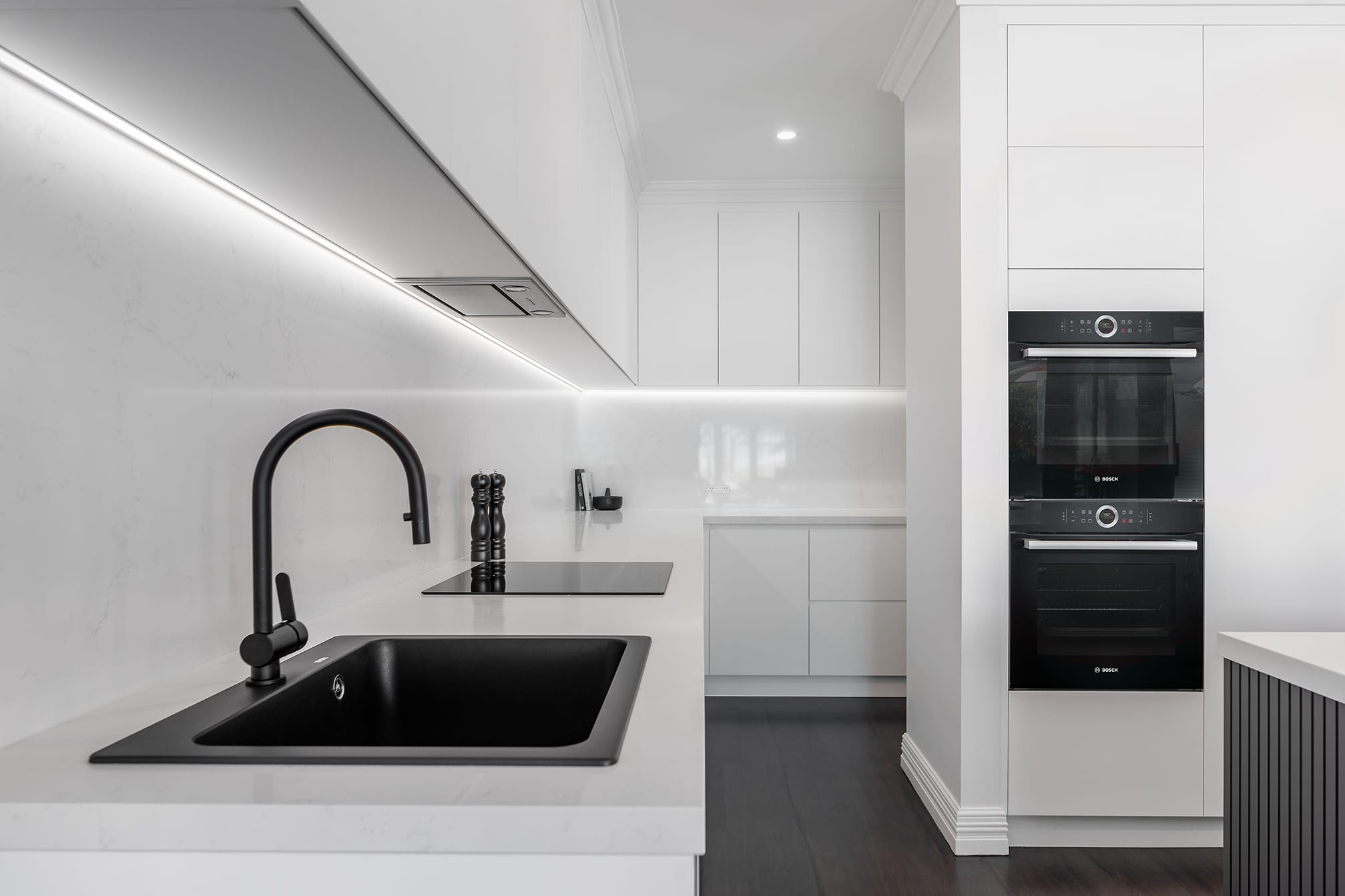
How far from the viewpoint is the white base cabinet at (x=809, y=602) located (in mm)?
3709

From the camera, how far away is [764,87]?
2.84m

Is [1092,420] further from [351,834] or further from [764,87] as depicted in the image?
[351,834]

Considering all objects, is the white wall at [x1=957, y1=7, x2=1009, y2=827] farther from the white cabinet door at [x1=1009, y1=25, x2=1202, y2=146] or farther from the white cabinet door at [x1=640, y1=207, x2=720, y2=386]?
the white cabinet door at [x1=640, y1=207, x2=720, y2=386]

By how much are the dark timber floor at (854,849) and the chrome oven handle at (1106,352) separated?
1.52 meters

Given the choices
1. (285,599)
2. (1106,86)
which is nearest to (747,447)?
(1106,86)

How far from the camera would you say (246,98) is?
0.74 m

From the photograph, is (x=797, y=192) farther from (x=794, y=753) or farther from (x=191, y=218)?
(x=191, y=218)

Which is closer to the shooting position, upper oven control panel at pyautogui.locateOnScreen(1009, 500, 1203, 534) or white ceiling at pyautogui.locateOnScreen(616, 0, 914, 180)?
upper oven control panel at pyautogui.locateOnScreen(1009, 500, 1203, 534)

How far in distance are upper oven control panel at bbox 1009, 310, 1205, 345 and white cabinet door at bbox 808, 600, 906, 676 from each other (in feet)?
6.11

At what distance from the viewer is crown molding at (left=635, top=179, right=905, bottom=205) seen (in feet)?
12.9

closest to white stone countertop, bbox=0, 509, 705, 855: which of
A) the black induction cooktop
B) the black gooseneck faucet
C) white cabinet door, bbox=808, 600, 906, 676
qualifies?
the black gooseneck faucet

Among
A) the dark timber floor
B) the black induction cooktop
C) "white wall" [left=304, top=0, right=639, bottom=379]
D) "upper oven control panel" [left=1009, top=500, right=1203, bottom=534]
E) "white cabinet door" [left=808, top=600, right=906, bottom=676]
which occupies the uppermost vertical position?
"white wall" [left=304, top=0, right=639, bottom=379]

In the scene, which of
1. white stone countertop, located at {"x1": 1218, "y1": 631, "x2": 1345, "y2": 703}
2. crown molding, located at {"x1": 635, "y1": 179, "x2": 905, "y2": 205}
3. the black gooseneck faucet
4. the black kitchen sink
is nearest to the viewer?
the black gooseneck faucet

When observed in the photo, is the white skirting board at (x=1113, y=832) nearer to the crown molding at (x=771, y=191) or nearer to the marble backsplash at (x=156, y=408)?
the marble backsplash at (x=156, y=408)
